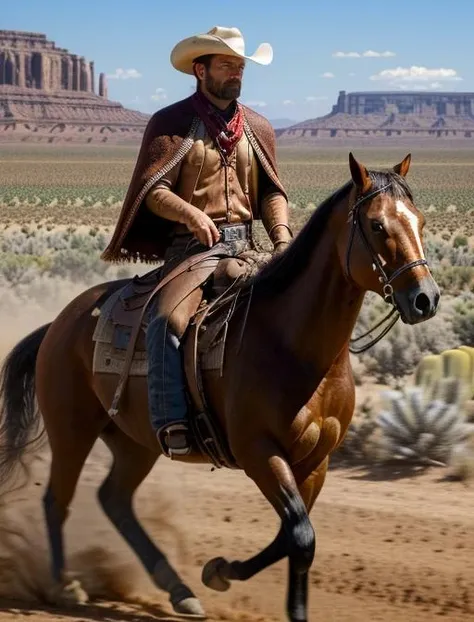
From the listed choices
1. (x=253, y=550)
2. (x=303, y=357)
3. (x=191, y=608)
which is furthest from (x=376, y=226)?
(x=253, y=550)

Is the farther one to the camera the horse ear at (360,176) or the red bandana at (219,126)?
the red bandana at (219,126)

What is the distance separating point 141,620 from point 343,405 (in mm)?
1587

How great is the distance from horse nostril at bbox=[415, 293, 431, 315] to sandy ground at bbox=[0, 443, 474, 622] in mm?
2068

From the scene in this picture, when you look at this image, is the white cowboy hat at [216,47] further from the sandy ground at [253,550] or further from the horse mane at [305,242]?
the sandy ground at [253,550]

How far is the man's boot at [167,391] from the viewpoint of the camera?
570 centimetres

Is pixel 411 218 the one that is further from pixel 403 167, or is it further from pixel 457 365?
pixel 457 365

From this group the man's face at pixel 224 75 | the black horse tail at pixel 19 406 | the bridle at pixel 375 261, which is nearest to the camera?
the bridle at pixel 375 261

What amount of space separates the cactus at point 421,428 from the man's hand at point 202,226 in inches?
173

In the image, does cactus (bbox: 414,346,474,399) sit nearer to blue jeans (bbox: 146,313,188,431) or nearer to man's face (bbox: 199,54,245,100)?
man's face (bbox: 199,54,245,100)

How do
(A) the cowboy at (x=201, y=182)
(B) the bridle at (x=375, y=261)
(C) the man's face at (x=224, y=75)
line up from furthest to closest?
(C) the man's face at (x=224, y=75) < (A) the cowboy at (x=201, y=182) < (B) the bridle at (x=375, y=261)

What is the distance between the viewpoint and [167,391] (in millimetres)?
5738

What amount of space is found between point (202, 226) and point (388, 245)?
1.27m

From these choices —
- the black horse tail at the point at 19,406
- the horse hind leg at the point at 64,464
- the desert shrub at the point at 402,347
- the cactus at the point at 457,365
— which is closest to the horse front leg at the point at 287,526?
the horse hind leg at the point at 64,464

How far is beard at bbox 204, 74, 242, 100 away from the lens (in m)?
6.10
